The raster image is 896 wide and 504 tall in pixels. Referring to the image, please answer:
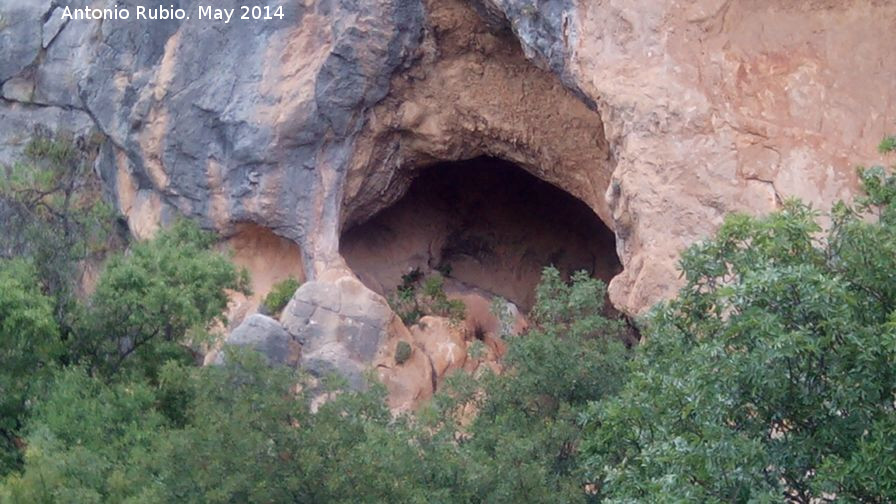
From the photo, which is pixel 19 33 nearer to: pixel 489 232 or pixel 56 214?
pixel 56 214

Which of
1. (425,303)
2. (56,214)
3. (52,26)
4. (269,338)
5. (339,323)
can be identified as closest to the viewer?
(269,338)

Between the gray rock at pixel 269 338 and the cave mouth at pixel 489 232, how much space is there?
3.03 meters

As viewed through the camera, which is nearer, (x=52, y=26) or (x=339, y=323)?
(x=339, y=323)

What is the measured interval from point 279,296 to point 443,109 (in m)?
2.92

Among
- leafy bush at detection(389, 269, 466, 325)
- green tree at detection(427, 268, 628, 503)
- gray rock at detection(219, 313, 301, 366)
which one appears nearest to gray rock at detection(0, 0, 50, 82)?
gray rock at detection(219, 313, 301, 366)

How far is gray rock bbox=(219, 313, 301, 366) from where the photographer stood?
14.1 m

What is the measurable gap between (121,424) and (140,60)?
6096 mm

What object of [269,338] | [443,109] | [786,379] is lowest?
[269,338]

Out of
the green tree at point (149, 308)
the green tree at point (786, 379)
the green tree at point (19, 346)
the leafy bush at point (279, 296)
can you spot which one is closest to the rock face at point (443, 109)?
the leafy bush at point (279, 296)

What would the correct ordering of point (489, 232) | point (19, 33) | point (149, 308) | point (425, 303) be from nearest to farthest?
point (149, 308), point (425, 303), point (19, 33), point (489, 232)

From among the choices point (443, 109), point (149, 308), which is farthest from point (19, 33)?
point (149, 308)

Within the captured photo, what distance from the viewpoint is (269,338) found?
14133 mm

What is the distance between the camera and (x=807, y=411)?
246 inches

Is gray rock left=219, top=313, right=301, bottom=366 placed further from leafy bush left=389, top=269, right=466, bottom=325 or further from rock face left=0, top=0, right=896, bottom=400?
leafy bush left=389, top=269, right=466, bottom=325
